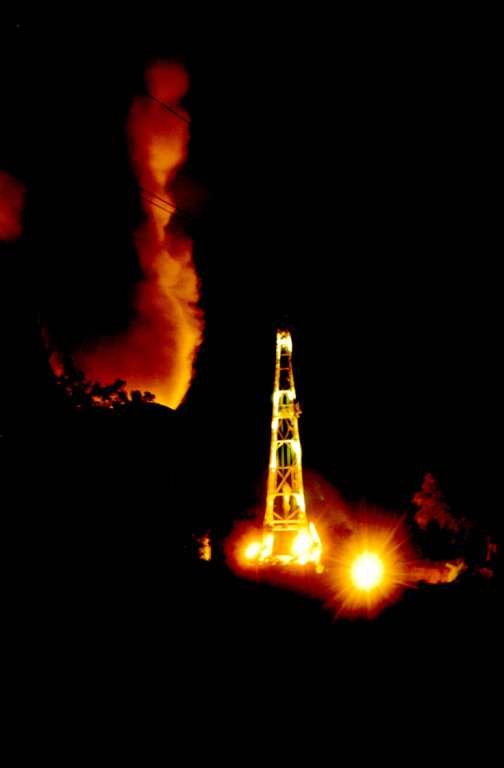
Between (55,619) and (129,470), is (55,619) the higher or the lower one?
the lower one

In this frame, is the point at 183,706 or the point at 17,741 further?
the point at 183,706

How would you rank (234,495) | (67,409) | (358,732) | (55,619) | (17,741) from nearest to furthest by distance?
(17,741) < (358,732) < (55,619) < (67,409) < (234,495)

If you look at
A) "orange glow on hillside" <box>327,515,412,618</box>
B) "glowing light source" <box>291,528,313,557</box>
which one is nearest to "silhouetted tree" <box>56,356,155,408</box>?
"orange glow on hillside" <box>327,515,412,618</box>

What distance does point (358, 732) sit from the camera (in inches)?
185

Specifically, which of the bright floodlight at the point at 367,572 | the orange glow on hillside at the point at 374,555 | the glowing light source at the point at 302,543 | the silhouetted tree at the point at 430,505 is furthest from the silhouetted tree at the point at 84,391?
the silhouetted tree at the point at 430,505

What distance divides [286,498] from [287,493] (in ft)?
1.10

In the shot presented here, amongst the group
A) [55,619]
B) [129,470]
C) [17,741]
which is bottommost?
[17,741]

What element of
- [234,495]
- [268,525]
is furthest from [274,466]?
[234,495]

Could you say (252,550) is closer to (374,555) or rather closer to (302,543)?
(302,543)

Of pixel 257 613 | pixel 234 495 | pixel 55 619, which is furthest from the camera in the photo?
pixel 234 495

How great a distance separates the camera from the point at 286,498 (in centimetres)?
2195

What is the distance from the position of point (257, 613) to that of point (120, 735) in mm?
3189

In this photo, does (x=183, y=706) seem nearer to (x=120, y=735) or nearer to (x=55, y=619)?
(x=120, y=735)

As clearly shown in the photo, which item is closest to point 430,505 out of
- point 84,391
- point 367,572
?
point 367,572
